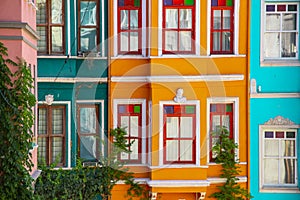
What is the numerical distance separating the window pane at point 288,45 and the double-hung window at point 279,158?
1.74 m

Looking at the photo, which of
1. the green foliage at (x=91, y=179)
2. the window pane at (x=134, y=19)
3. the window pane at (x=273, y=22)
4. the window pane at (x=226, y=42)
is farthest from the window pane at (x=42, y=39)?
the window pane at (x=273, y=22)

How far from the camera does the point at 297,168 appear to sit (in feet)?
56.2

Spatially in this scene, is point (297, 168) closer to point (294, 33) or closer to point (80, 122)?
point (294, 33)

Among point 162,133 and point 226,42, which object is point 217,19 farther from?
point 162,133

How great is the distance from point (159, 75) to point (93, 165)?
249 cm

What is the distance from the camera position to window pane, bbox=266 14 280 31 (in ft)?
55.8

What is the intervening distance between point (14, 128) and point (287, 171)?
757 cm

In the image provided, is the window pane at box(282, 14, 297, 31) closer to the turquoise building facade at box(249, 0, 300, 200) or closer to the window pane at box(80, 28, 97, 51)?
the turquoise building facade at box(249, 0, 300, 200)

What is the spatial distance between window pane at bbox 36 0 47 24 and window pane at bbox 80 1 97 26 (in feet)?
2.73

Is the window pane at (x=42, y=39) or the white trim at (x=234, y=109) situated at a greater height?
the window pane at (x=42, y=39)

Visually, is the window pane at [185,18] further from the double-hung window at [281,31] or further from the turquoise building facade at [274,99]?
the double-hung window at [281,31]

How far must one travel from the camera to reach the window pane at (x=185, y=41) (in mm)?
16641

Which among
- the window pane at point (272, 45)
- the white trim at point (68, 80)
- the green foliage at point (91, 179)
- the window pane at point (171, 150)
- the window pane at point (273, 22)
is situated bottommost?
the green foliage at point (91, 179)

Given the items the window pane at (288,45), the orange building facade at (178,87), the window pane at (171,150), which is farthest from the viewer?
the window pane at (288,45)
